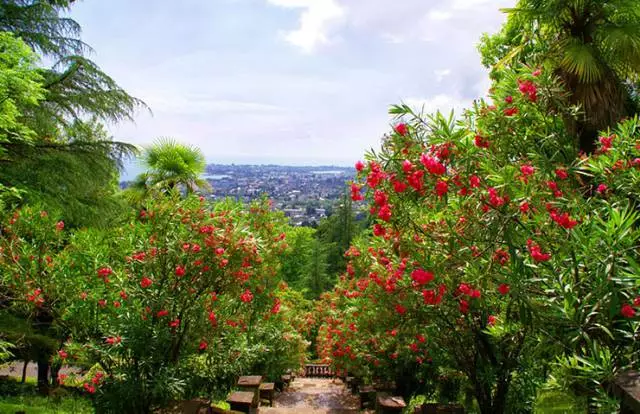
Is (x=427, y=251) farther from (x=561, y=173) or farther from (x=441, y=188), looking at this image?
(x=561, y=173)

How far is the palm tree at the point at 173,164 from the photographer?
13445mm

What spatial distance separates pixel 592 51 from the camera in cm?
602

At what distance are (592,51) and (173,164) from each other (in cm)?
1115

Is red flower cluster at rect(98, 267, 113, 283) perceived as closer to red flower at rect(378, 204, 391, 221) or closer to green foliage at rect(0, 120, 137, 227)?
red flower at rect(378, 204, 391, 221)

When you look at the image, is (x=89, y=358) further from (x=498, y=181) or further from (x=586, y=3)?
(x=586, y=3)

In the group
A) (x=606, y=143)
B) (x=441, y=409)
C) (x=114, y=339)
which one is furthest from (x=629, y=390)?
(x=114, y=339)

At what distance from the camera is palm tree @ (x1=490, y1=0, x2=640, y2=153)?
19.5 feet

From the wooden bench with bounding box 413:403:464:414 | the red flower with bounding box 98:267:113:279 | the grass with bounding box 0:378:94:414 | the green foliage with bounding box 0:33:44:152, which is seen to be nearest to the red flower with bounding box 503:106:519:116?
the wooden bench with bounding box 413:403:464:414

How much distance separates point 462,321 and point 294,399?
20.9ft

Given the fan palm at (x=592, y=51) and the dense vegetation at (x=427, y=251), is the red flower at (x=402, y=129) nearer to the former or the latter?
the dense vegetation at (x=427, y=251)

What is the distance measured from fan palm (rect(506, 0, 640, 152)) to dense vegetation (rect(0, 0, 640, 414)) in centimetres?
3

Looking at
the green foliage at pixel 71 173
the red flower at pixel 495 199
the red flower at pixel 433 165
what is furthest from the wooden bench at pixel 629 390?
the green foliage at pixel 71 173

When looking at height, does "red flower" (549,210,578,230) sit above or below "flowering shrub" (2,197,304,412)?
above

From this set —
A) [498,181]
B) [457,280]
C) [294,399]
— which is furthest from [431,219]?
[294,399]
